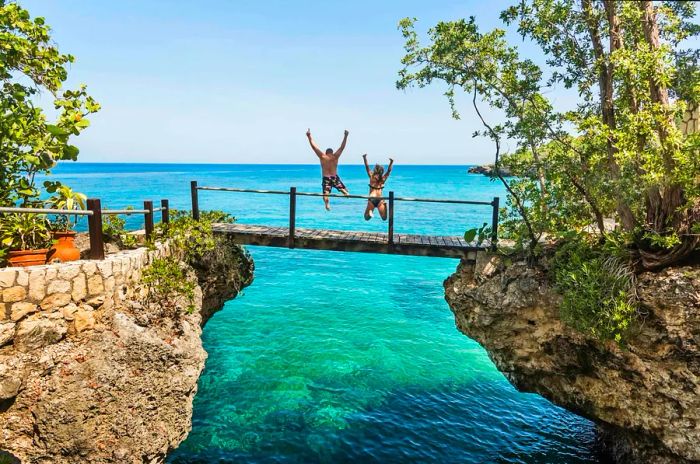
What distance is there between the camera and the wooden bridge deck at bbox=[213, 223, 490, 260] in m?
8.91

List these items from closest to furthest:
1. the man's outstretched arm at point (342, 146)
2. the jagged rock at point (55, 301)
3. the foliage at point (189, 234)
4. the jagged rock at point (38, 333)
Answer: the jagged rock at point (38, 333), the jagged rock at point (55, 301), the foliage at point (189, 234), the man's outstretched arm at point (342, 146)

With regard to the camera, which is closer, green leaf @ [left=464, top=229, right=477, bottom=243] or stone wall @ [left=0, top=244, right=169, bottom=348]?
stone wall @ [left=0, top=244, right=169, bottom=348]

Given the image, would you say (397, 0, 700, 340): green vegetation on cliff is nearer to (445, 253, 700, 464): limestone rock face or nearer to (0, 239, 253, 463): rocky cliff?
(445, 253, 700, 464): limestone rock face

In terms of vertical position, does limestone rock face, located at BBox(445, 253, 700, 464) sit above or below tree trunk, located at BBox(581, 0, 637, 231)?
below

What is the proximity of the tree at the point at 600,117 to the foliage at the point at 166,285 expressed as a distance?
5.55 metres

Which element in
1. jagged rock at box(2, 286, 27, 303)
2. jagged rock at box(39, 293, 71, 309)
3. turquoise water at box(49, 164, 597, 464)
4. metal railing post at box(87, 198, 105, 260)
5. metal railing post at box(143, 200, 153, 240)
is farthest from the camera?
turquoise water at box(49, 164, 597, 464)

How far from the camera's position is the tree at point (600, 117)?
18.7ft

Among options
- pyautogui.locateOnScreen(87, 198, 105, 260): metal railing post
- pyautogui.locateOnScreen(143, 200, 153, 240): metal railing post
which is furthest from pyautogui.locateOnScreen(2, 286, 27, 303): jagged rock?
pyautogui.locateOnScreen(143, 200, 153, 240): metal railing post

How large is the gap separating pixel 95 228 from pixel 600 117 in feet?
26.2

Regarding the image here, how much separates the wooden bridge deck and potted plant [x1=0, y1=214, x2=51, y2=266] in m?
4.23

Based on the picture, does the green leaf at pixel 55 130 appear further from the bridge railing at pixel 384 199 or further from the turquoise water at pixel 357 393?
the turquoise water at pixel 357 393

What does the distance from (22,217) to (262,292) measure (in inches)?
518

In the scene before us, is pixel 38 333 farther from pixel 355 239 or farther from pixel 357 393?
pixel 357 393

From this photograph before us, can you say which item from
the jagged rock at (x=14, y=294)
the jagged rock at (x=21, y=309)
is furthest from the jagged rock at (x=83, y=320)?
the jagged rock at (x=14, y=294)
